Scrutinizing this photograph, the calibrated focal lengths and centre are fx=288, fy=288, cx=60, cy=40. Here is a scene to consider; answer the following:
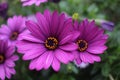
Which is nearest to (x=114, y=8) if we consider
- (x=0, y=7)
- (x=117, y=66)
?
(x=117, y=66)

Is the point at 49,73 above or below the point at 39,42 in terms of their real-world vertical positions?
below

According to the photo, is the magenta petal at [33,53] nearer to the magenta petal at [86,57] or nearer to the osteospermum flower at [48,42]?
the osteospermum flower at [48,42]

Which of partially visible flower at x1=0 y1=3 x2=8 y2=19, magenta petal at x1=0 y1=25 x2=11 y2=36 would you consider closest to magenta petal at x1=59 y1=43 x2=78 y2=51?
magenta petal at x1=0 y1=25 x2=11 y2=36

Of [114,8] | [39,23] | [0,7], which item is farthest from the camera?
[114,8]

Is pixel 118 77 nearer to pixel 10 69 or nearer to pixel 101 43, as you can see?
pixel 101 43

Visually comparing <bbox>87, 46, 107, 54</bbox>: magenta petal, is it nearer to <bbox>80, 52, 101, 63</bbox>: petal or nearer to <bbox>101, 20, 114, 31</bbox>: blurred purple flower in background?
<bbox>80, 52, 101, 63</bbox>: petal

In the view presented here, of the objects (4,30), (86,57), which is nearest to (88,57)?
(86,57)

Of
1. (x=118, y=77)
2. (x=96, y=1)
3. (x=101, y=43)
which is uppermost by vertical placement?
(x=101, y=43)

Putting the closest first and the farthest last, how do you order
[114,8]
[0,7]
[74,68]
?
[74,68] → [0,7] → [114,8]
